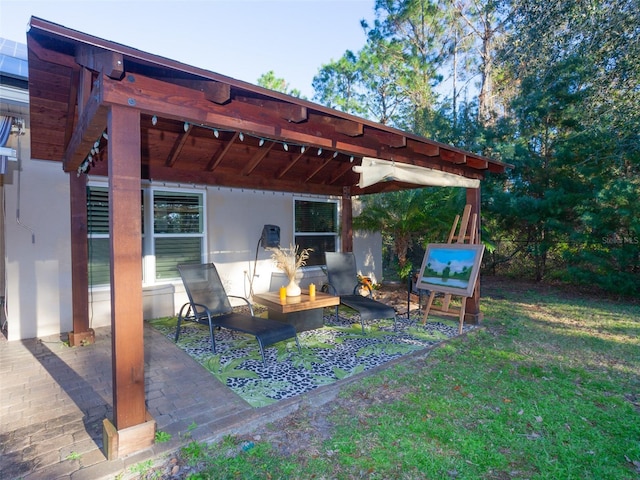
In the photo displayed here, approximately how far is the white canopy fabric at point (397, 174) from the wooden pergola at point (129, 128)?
0.09m

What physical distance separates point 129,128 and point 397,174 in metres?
2.85

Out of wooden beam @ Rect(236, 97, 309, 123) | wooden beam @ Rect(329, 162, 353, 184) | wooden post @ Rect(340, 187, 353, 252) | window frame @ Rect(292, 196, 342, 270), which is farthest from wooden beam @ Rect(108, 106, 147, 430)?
window frame @ Rect(292, 196, 342, 270)

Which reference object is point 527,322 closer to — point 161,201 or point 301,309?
point 301,309

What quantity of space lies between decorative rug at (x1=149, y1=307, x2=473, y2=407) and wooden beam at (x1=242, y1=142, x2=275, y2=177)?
2.65 metres

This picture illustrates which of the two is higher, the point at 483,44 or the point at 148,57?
the point at 483,44

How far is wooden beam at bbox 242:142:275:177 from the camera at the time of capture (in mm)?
5199

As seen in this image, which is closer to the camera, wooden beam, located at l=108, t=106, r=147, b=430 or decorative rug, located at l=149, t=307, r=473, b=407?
wooden beam, located at l=108, t=106, r=147, b=430

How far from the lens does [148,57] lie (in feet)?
7.02

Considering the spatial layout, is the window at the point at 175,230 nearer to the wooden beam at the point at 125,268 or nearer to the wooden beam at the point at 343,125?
the wooden beam at the point at 343,125

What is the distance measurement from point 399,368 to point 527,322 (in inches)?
129

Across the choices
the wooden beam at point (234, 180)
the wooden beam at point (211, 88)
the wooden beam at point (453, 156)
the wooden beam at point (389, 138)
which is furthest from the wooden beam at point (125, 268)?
the wooden beam at point (453, 156)

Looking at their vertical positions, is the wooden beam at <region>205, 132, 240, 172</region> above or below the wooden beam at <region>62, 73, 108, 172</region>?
above

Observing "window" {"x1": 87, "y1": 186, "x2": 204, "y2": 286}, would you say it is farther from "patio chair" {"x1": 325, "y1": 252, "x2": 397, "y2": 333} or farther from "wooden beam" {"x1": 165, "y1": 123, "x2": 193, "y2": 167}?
"patio chair" {"x1": 325, "y1": 252, "x2": 397, "y2": 333}

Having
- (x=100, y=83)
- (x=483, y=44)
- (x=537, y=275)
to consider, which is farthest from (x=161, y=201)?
(x=483, y=44)
